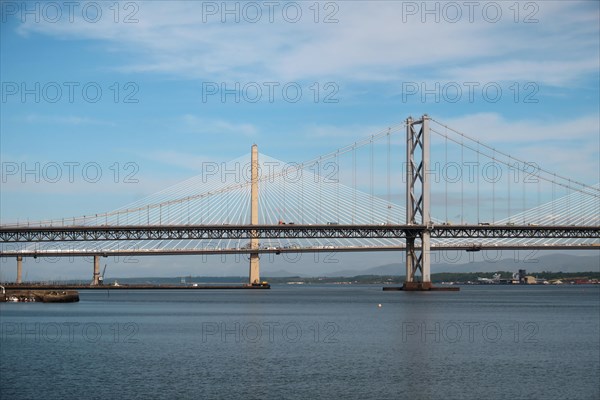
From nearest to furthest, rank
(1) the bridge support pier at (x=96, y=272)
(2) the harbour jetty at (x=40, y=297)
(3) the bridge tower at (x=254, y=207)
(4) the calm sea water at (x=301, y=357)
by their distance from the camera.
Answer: (4) the calm sea water at (x=301, y=357) → (2) the harbour jetty at (x=40, y=297) → (3) the bridge tower at (x=254, y=207) → (1) the bridge support pier at (x=96, y=272)

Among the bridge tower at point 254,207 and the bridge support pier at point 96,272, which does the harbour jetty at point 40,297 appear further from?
the bridge support pier at point 96,272

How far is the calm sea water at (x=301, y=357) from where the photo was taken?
20.4 meters

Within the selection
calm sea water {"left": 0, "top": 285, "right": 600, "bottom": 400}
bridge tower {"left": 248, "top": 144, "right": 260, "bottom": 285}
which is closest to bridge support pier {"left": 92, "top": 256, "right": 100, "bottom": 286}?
bridge tower {"left": 248, "top": 144, "right": 260, "bottom": 285}

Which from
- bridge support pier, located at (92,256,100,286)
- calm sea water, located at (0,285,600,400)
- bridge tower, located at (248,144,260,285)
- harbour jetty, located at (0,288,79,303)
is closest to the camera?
calm sea water, located at (0,285,600,400)

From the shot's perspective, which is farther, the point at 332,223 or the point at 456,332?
the point at 332,223

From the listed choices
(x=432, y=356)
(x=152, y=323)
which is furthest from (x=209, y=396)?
(x=152, y=323)

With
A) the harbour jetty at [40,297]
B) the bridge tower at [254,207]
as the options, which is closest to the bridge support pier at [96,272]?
the bridge tower at [254,207]

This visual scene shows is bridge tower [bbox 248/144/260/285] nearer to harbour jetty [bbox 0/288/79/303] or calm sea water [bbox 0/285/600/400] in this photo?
harbour jetty [bbox 0/288/79/303]

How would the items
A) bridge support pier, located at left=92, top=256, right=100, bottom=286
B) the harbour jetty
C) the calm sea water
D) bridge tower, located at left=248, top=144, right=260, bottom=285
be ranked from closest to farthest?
the calm sea water → the harbour jetty → bridge tower, located at left=248, top=144, right=260, bottom=285 → bridge support pier, located at left=92, top=256, right=100, bottom=286

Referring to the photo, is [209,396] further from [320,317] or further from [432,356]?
[320,317]

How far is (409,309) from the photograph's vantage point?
158 feet

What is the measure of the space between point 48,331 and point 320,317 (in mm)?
13434

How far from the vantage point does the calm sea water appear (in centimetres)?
2036

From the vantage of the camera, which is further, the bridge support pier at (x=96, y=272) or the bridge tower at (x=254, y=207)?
the bridge support pier at (x=96, y=272)
